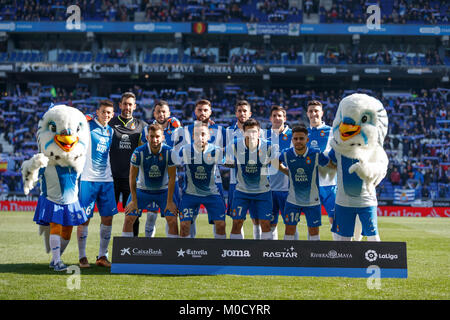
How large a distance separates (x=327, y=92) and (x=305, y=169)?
81.0ft

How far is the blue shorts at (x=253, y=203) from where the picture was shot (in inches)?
264

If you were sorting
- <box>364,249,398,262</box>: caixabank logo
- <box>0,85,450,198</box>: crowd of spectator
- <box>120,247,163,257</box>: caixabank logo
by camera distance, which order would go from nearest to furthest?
<box>364,249,398,262</box>: caixabank logo, <box>120,247,163,257</box>: caixabank logo, <box>0,85,450,198</box>: crowd of spectator

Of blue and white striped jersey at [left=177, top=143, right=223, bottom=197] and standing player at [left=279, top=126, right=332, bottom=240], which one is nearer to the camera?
standing player at [left=279, top=126, right=332, bottom=240]

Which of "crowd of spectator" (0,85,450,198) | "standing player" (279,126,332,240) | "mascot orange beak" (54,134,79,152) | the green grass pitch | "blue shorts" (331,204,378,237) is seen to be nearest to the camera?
the green grass pitch

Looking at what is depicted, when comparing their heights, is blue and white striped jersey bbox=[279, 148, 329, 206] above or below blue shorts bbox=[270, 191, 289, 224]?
above

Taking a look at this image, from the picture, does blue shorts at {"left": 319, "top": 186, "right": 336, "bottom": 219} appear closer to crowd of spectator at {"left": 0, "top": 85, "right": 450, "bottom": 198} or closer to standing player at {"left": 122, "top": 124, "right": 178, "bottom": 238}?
standing player at {"left": 122, "top": 124, "right": 178, "bottom": 238}

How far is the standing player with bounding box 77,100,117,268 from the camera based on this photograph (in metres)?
6.84

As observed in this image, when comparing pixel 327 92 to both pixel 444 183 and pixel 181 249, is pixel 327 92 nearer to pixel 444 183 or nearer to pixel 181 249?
pixel 444 183

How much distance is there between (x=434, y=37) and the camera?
29938 millimetres

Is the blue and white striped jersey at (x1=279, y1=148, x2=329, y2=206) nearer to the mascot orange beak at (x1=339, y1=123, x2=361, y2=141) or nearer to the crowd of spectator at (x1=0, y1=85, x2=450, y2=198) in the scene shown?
the mascot orange beak at (x1=339, y1=123, x2=361, y2=141)

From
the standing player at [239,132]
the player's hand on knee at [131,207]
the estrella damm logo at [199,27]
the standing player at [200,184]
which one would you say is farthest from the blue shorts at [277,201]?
the estrella damm logo at [199,27]
